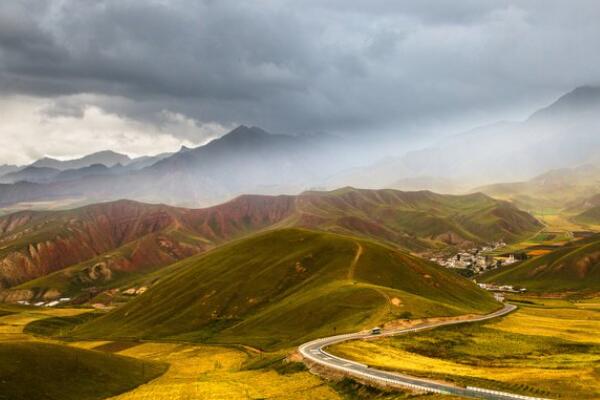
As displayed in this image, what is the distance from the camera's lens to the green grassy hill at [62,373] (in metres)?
90.6

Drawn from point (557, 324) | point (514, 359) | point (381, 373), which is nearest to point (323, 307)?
point (514, 359)

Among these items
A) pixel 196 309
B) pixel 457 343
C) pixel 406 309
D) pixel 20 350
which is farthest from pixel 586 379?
pixel 196 309

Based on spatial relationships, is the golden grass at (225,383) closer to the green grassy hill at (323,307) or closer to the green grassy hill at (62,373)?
the green grassy hill at (62,373)

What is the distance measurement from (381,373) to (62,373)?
64.8m

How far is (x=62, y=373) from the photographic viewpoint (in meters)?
100

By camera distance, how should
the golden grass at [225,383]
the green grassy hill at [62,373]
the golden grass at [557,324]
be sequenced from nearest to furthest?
the golden grass at [225,383], the green grassy hill at [62,373], the golden grass at [557,324]

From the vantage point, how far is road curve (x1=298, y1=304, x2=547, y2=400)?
200ft

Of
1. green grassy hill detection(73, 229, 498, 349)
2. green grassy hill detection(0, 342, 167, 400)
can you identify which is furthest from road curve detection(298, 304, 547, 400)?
green grassy hill detection(0, 342, 167, 400)

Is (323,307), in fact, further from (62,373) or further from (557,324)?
(62,373)

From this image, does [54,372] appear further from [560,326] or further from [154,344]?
[560,326]

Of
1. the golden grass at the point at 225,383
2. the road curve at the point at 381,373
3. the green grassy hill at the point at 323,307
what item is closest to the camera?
the road curve at the point at 381,373

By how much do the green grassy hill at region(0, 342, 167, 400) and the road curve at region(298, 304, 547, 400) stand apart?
3878 centimetres

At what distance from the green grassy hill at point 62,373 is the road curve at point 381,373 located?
3878 centimetres

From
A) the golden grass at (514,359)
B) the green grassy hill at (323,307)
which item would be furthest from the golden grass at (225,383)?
the green grassy hill at (323,307)
